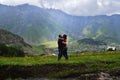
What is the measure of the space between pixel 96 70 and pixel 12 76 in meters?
10.1

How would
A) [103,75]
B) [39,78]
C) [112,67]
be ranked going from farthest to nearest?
[112,67] < [39,78] < [103,75]

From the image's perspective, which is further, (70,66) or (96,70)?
(70,66)

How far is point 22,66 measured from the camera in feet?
135

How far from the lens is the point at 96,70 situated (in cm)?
3781

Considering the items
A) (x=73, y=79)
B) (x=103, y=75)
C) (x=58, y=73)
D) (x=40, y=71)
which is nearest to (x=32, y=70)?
(x=40, y=71)

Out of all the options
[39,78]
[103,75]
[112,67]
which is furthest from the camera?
[112,67]

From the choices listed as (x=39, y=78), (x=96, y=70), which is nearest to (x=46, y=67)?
(x=39, y=78)

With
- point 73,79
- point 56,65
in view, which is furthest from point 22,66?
point 73,79

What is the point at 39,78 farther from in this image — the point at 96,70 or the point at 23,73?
the point at 96,70

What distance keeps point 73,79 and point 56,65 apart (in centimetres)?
691

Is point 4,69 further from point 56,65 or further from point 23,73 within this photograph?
point 56,65

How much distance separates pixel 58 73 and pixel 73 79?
3960 mm

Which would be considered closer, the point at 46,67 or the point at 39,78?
the point at 39,78

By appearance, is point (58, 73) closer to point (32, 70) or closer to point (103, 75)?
point (32, 70)
